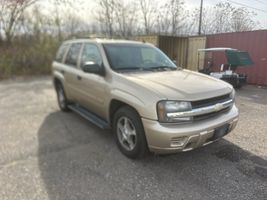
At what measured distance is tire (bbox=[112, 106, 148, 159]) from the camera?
3354 millimetres

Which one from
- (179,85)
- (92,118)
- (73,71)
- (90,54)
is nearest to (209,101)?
(179,85)

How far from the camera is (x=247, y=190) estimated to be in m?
2.94

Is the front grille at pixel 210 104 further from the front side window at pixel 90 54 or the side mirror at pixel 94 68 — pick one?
the front side window at pixel 90 54

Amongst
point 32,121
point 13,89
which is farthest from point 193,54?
point 32,121

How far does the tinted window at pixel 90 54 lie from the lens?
4337 mm

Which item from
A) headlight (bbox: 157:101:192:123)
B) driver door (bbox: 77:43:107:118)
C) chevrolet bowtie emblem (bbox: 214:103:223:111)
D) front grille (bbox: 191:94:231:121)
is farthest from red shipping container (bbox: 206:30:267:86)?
headlight (bbox: 157:101:192:123)

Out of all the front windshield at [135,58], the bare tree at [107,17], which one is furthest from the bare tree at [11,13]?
the front windshield at [135,58]

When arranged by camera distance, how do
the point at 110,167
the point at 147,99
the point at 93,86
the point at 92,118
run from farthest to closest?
the point at 92,118
the point at 93,86
the point at 110,167
the point at 147,99

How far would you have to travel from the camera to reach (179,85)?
3387 mm

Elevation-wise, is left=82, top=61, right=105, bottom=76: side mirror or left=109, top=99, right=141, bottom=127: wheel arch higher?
left=82, top=61, right=105, bottom=76: side mirror

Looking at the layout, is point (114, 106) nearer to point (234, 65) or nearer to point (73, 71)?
point (73, 71)

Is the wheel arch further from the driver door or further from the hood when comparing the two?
the hood

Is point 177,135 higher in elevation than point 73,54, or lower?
lower

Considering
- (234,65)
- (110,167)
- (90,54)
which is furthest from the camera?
(234,65)
